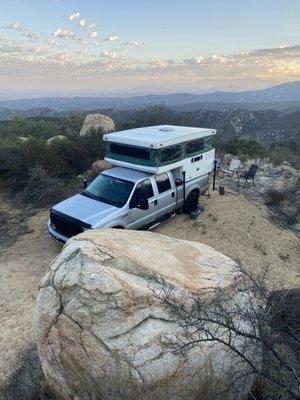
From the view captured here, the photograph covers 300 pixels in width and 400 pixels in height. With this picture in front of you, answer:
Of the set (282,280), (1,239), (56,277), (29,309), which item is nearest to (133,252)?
(56,277)

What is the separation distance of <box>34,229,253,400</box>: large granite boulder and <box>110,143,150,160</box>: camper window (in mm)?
5001

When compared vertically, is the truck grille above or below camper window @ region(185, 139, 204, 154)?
below

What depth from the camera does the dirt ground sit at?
22.4 feet

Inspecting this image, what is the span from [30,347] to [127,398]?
2.58m

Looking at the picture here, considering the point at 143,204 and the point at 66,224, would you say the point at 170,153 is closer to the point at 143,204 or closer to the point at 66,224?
the point at 143,204

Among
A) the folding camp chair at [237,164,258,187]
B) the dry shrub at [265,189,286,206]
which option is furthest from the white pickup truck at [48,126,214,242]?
the folding camp chair at [237,164,258,187]

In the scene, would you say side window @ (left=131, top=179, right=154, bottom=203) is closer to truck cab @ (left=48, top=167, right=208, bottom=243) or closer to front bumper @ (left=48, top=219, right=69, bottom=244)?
truck cab @ (left=48, top=167, right=208, bottom=243)

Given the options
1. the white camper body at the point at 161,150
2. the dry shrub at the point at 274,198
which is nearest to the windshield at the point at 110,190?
the white camper body at the point at 161,150

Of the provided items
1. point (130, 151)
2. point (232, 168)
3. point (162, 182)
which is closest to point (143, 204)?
point (162, 182)

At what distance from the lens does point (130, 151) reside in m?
10.1

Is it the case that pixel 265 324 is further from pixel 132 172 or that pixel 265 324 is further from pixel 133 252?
pixel 132 172

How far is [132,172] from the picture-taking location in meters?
10.0

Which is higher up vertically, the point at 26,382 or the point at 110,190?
the point at 110,190

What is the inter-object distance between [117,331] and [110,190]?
5504mm
